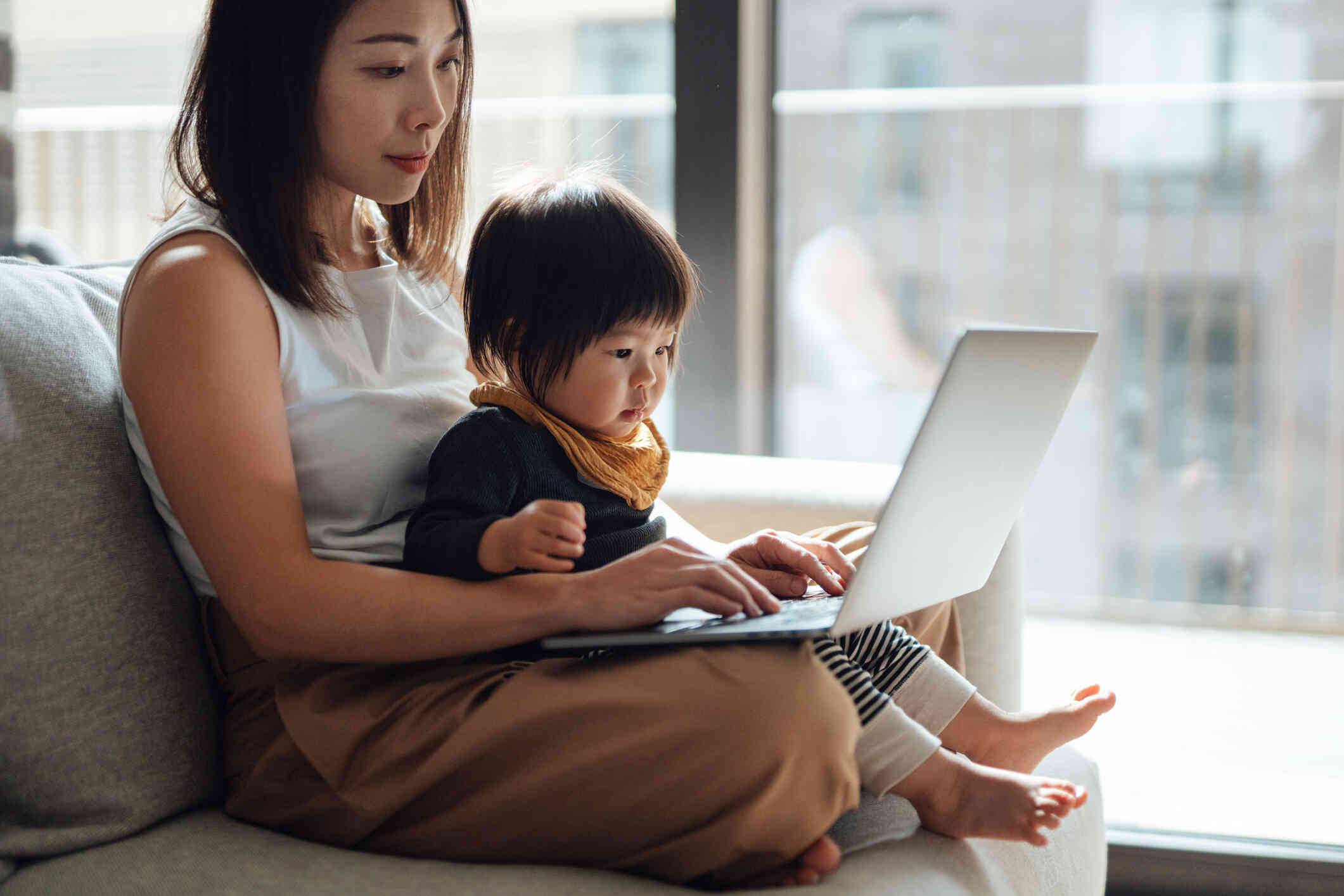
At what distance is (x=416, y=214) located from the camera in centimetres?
130

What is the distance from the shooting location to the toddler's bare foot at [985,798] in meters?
0.97

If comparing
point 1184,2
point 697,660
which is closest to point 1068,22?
point 1184,2

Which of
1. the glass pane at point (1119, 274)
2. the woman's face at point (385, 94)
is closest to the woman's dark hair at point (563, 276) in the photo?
the woman's face at point (385, 94)

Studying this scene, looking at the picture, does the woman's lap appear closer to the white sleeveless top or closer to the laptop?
the laptop

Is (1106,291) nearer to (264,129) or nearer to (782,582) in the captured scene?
(782,582)

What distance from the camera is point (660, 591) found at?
94 centimetres

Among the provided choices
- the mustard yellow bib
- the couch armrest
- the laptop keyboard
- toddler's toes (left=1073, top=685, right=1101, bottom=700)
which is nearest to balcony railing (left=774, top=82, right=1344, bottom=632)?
the couch armrest

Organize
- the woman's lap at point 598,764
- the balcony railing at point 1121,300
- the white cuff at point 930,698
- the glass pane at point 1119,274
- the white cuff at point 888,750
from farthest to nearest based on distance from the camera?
the balcony railing at point 1121,300 → the glass pane at point 1119,274 → the white cuff at point 930,698 → the white cuff at point 888,750 → the woman's lap at point 598,764

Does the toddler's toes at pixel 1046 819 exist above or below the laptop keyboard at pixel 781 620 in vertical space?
below

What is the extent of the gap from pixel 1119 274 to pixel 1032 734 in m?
1.64

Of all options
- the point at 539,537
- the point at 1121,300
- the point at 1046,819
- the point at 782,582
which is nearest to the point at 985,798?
the point at 1046,819

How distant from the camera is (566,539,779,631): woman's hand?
3.08 feet

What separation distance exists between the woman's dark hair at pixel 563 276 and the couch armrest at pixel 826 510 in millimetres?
306

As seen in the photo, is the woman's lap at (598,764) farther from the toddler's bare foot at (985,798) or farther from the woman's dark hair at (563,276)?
the woman's dark hair at (563,276)
